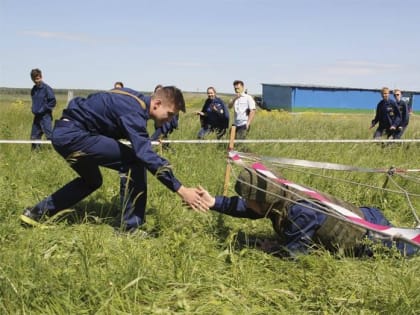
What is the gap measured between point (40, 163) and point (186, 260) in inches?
150

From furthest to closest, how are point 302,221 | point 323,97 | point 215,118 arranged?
point 323,97
point 215,118
point 302,221

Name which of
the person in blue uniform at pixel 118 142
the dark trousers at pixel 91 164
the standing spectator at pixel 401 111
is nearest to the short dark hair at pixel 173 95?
the person in blue uniform at pixel 118 142

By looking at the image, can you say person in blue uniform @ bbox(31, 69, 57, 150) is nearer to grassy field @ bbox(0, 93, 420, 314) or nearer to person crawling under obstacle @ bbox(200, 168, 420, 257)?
grassy field @ bbox(0, 93, 420, 314)

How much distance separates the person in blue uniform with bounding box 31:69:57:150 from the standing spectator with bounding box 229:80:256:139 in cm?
379

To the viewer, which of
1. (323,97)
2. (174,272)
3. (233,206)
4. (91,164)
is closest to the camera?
(174,272)

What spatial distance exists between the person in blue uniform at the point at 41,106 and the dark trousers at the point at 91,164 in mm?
5402

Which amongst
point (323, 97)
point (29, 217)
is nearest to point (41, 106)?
point (29, 217)

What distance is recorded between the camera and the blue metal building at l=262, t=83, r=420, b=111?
44875 mm

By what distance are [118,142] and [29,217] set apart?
1046 mm

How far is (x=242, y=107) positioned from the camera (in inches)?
377

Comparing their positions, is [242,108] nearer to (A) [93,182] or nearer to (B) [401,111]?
(B) [401,111]

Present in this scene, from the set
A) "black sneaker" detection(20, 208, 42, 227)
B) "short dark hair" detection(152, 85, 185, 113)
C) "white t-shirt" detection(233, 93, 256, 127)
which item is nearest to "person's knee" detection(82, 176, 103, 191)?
"black sneaker" detection(20, 208, 42, 227)

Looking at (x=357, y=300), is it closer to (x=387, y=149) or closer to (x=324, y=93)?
(x=387, y=149)

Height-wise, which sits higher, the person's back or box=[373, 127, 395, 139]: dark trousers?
the person's back
